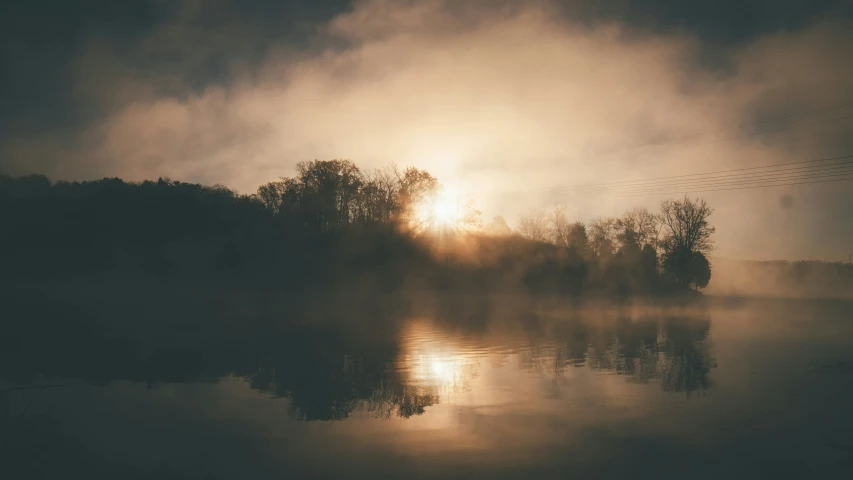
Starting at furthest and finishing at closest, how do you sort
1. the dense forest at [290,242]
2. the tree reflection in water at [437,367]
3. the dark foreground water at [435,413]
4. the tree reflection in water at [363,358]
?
the dense forest at [290,242] → the tree reflection in water at [363,358] → the tree reflection in water at [437,367] → the dark foreground water at [435,413]

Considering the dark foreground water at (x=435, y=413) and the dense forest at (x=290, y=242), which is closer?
the dark foreground water at (x=435, y=413)

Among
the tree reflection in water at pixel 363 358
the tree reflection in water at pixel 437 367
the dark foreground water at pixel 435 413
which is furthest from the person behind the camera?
the tree reflection in water at pixel 363 358

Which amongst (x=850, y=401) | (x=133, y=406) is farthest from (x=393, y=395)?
(x=850, y=401)

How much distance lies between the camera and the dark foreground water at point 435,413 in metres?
9.54

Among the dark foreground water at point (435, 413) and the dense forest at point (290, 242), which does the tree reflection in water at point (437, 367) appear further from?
the dense forest at point (290, 242)

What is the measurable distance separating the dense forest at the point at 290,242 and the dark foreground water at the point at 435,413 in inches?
1824

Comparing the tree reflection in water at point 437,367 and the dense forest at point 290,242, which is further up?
the dense forest at point 290,242

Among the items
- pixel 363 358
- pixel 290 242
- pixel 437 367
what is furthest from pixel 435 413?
pixel 290 242

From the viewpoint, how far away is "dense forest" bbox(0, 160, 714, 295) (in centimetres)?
6988

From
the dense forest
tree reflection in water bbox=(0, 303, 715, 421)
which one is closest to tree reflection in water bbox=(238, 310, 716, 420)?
tree reflection in water bbox=(0, 303, 715, 421)

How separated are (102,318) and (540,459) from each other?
1807 inches

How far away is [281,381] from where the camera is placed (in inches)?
690

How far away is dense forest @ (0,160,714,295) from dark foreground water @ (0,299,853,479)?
152 ft

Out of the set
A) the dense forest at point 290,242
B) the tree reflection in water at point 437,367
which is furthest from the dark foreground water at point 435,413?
the dense forest at point 290,242
